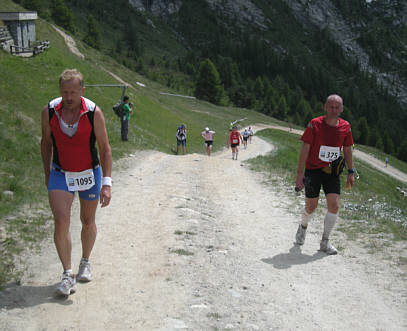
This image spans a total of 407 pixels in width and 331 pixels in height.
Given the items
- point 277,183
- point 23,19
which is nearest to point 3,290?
point 277,183

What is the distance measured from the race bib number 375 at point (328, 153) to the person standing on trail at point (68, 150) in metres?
3.84

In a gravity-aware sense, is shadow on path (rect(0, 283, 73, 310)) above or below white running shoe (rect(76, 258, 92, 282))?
below

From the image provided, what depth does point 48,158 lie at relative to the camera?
572 cm

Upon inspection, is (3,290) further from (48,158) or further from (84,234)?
(48,158)

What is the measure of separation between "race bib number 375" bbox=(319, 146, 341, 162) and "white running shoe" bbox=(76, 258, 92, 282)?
4259 millimetres

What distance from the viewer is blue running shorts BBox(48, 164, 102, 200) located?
5.46 metres

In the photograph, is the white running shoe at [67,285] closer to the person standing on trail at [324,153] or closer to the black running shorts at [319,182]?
the person standing on trail at [324,153]

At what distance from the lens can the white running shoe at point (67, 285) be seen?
17.9ft

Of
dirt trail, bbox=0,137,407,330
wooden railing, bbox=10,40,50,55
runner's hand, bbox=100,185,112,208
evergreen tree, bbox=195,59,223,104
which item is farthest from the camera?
evergreen tree, bbox=195,59,223,104

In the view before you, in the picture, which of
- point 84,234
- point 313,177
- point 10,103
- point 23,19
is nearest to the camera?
point 84,234

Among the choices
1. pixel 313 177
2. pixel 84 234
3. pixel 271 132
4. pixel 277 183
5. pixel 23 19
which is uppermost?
pixel 23 19

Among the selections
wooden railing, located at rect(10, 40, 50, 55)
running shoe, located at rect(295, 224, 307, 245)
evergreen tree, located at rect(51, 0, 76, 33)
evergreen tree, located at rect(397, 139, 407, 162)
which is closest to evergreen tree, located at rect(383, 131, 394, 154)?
evergreen tree, located at rect(397, 139, 407, 162)

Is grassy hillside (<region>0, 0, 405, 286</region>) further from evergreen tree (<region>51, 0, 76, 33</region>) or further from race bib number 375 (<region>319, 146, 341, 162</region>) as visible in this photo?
evergreen tree (<region>51, 0, 76, 33</region>)

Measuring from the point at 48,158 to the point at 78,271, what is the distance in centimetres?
167
